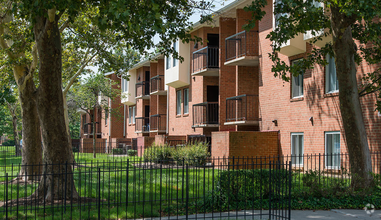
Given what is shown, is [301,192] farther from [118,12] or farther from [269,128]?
[269,128]

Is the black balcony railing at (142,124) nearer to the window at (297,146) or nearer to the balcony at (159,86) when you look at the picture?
the balcony at (159,86)

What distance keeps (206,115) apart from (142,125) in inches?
581

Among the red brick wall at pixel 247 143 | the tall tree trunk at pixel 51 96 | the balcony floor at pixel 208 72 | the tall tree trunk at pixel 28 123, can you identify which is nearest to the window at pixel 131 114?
the balcony floor at pixel 208 72

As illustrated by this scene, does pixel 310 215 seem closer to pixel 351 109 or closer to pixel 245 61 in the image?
pixel 351 109

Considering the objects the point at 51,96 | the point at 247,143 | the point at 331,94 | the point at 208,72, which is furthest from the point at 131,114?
the point at 51,96

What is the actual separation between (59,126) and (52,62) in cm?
171

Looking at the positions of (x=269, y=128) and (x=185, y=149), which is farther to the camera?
(x=185, y=149)

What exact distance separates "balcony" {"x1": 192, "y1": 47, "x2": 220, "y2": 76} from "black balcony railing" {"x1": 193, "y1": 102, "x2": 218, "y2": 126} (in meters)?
1.97

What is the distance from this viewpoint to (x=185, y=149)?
67.5 feet

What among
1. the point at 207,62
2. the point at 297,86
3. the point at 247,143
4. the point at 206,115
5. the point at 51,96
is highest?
the point at 207,62

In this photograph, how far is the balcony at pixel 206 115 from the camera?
939 inches

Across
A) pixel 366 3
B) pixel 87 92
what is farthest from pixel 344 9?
pixel 87 92

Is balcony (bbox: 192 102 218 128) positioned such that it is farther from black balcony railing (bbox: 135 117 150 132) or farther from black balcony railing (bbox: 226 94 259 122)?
black balcony railing (bbox: 135 117 150 132)

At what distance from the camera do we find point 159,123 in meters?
34.2
